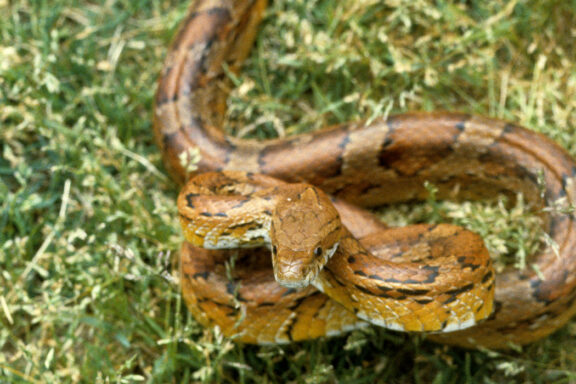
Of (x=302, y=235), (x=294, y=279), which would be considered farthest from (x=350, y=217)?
(x=294, y=279)

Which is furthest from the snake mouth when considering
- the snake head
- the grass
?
the grass

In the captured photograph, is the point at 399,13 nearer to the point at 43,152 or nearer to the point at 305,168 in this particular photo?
the point at 305,168

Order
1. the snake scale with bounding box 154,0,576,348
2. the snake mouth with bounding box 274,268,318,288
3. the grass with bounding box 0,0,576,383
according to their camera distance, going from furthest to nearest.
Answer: the grass with bounding box 0,0,576,383, the snake scale with bounding box 154,0,576,348, the snake mouth with bounding box 274,268,318,288

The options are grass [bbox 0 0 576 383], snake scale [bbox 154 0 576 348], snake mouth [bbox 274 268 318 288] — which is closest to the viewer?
snake mouth [bbox 274 268 318 288]

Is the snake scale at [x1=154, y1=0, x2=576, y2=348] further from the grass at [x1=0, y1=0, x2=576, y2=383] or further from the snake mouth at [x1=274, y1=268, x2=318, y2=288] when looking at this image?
the grass at [x1=0, y1=0, x2=576, y2=383]

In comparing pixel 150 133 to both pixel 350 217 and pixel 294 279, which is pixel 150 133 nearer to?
pixel 350 217

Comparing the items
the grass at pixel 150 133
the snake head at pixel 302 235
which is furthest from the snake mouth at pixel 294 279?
the grass at pixel 150 133

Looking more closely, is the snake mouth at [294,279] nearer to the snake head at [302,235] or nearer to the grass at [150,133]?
the snake head at [302,235]

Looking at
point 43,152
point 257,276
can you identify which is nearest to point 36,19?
point 43,152
